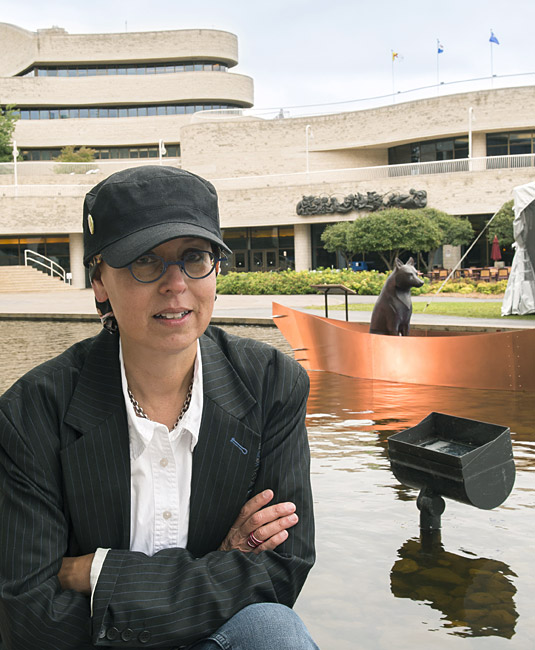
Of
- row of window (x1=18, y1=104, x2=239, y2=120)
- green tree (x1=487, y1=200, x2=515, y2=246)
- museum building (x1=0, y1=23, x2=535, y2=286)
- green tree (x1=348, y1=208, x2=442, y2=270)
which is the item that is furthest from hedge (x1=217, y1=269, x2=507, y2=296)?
row of window (x1=18, y1=104, x2=239, y2=120)

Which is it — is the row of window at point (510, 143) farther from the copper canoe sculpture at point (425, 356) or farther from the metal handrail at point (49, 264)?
the copper canoe sculpture at point (425, 356)

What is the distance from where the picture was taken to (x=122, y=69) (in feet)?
195

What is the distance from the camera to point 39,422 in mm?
1819

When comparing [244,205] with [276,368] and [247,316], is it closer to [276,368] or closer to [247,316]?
[247,316]

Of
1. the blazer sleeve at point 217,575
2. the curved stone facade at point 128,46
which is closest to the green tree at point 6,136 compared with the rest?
the curved stone facade at point 128,46

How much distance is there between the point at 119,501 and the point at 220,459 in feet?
0.95

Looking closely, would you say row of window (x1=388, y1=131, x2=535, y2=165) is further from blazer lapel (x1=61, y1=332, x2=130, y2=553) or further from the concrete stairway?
blazer lapel (x1=61, y1=332, x2=130, y2=553)

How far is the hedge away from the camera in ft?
84.7

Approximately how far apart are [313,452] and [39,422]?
4242 millimetres

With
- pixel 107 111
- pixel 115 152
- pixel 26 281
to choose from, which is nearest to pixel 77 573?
pixel 26 281

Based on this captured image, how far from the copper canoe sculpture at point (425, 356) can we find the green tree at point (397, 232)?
875 inches

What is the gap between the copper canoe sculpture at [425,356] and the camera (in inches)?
311

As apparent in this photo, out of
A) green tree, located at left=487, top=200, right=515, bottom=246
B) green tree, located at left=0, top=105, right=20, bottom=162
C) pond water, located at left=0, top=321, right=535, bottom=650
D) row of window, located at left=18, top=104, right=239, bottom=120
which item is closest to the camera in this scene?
pond water, located at left=0, top=321, right=535, bottom=650

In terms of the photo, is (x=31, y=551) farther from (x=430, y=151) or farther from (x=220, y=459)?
(x=430, y=151)
